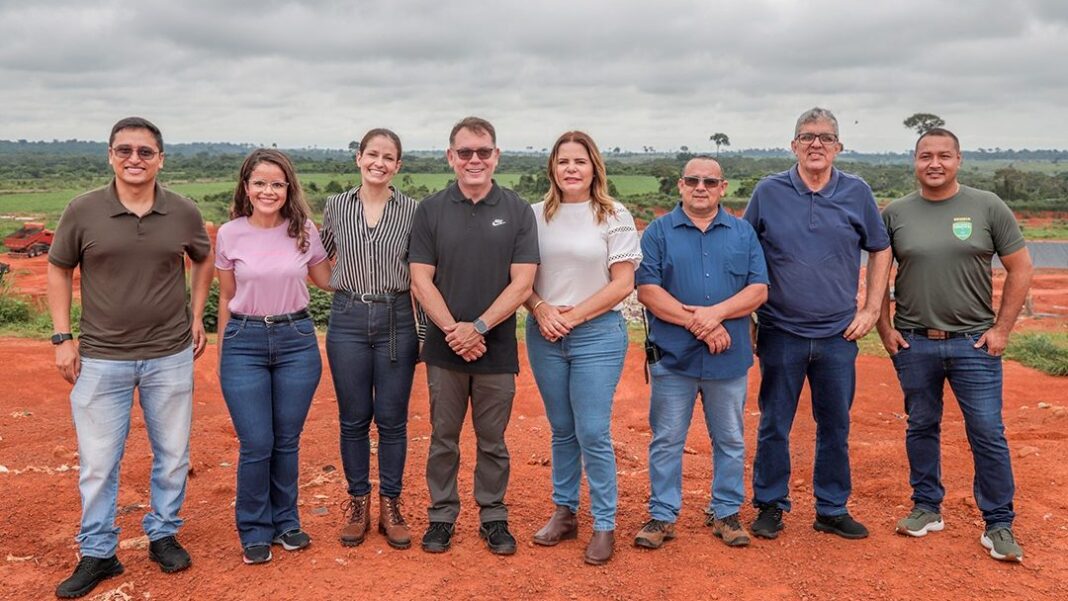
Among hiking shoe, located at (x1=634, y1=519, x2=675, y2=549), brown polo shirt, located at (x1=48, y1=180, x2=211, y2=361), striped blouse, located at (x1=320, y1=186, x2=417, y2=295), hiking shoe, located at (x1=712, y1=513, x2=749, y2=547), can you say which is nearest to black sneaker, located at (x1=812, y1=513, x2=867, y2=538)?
hiking shoe, located at (x1=712, y1=513, x2=749, y2=547)

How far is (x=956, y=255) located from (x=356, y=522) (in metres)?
3.31

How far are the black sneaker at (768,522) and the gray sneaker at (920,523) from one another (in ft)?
2.07

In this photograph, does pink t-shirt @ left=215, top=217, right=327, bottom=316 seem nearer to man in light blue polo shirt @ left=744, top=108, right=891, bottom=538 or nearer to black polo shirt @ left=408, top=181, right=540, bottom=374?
black polo shirt @ left=408, top=181, right=540, bottom=374

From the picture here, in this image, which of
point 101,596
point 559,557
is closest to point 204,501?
point 101,596

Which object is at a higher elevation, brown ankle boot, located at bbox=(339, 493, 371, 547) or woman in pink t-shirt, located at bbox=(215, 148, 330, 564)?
woman in pink t-shirt, located at bbox=(215, 148, 330, 564)

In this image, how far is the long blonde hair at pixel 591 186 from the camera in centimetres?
404

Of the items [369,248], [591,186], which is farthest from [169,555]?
[591,186]

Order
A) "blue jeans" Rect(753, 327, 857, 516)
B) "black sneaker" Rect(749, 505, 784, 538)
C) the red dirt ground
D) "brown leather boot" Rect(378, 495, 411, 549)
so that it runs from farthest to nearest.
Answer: "black sneaker" Rect(749, 505, 784, 538) → "blue jeans" Rect(753, 327, 857, 516) → "brown leather boot" Rect(378, 495, 411, 549) → the red dirt ground

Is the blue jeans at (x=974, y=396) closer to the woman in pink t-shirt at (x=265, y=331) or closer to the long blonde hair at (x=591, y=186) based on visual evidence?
the long blonde hair at (x=591, y=186)

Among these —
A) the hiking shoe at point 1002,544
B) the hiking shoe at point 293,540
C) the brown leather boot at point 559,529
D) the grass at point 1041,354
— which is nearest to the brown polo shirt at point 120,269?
the hiking shoe at point 293,540

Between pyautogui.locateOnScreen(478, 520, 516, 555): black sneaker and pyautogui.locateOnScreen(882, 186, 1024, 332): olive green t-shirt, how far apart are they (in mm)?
2357

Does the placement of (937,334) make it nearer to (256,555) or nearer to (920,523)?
(920,523)

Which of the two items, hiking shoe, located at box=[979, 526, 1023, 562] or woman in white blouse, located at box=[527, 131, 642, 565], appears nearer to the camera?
woman in white blouse, located at box=[527, 131, 642, 565]

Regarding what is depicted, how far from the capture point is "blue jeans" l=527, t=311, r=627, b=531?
4055mm
